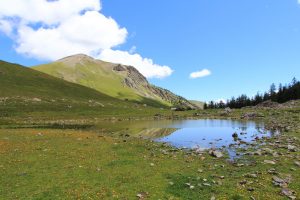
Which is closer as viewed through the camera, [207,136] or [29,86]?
[207,136]

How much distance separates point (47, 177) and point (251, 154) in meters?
20.2

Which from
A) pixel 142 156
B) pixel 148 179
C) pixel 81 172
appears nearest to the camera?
pixel 148 179

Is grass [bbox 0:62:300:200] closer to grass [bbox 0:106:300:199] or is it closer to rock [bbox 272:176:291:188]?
grass [bbox 0:106:300:199]

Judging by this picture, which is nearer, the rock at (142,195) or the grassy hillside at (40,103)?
the rock at (142,195)

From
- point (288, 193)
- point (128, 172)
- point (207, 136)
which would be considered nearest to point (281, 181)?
point (288, 193)

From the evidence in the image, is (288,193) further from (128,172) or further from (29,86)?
(29,86)

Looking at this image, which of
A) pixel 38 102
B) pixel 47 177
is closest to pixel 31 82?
pixel 38 102

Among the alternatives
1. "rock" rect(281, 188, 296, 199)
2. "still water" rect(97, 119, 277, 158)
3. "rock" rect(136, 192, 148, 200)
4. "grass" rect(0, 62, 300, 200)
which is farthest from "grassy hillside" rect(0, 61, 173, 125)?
"rock" rect(281, 188, 296, 199)

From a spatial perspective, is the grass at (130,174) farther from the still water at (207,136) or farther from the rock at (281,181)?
the still water at (207,136)

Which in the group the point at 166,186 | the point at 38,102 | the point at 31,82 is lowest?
the point at 166,186

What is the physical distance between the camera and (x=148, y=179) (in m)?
21.6

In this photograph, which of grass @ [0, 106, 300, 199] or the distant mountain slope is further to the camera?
the distant mountain slope

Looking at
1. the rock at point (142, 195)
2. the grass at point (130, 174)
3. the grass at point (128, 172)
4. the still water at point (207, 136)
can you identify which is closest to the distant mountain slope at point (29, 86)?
the still water at point (207, 136)

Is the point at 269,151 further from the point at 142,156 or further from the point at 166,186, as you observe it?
the point at 166,186
